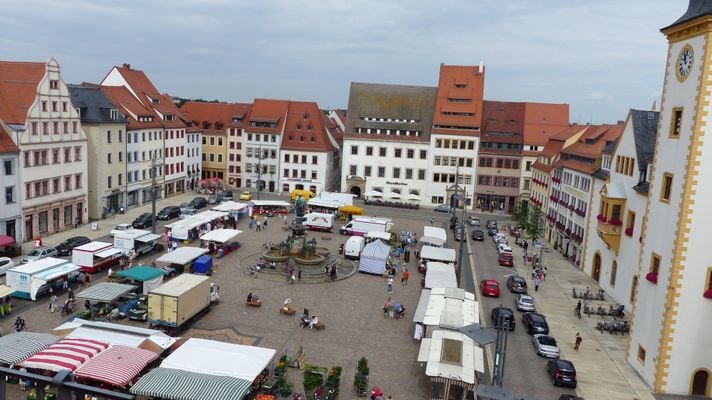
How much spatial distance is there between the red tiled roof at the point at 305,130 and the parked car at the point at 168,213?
88.1 feet

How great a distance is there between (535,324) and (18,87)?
48.7 metres

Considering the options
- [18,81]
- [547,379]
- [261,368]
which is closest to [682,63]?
[547,379]

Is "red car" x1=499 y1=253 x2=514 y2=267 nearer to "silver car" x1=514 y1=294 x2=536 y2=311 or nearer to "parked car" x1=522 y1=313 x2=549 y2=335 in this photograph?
"silver car" x1=514 y1=294 x2=536 y2=311

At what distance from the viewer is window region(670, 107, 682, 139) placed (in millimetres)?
29531

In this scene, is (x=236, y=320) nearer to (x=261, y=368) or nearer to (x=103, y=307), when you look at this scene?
(x=103, y=307)

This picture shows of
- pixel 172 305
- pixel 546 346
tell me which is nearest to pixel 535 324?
pixel 546 346

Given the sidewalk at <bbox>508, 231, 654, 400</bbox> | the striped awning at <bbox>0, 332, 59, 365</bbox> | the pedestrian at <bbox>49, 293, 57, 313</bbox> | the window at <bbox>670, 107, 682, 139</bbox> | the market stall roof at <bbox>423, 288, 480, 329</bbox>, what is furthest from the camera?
the pedestrian at <bbox>49, 293, 57, 313</bbox>

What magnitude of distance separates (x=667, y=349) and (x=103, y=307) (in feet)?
102

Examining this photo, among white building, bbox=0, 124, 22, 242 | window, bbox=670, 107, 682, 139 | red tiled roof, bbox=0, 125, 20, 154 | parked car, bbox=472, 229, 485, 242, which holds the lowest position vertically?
parked car, bbox=472, 229, 485, 242

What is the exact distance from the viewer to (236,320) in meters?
34.9

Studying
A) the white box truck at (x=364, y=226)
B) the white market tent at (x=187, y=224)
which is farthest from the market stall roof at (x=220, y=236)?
the white box truck at (x=364, y=226)

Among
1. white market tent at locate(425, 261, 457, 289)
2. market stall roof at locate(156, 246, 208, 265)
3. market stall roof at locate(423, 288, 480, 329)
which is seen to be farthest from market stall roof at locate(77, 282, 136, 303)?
white market tent at locate(425, 261, 457, 289)

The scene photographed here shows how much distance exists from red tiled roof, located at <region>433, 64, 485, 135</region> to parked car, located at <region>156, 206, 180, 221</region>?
4082 centimetres

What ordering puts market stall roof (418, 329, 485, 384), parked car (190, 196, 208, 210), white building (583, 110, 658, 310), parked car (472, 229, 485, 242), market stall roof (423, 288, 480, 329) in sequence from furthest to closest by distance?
parked car (190, 196, 208, 210) < parked car (472, 229, 485, 242) < white building (583, 110, 658, 310) < market stall roof (423, 288, 480, 329) < market stall roof (418, 329, 485, 384)
